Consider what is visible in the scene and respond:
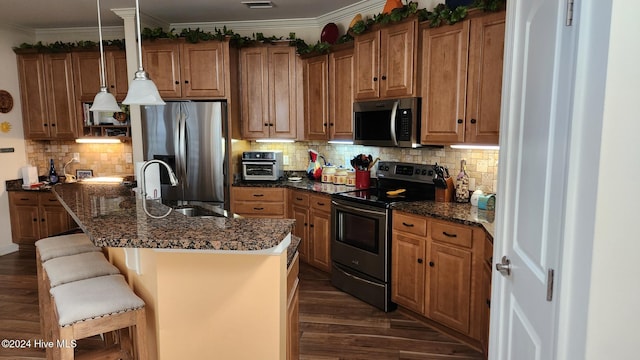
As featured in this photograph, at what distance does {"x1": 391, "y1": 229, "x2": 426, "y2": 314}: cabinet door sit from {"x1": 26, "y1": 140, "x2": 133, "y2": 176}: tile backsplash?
3765mm

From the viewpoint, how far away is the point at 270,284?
169 centimetres

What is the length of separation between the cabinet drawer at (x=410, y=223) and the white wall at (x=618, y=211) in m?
2.05

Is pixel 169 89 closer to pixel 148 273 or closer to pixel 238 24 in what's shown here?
pixel 238 24

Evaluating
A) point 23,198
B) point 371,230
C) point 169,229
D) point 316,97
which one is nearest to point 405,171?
point 371,230

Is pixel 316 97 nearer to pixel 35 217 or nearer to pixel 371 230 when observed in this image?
pixel 371 230

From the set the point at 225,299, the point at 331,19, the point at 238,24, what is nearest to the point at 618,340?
the point at 225,299

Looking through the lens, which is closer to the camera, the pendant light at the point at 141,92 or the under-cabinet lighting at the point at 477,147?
the pendant light at the point at 141,92

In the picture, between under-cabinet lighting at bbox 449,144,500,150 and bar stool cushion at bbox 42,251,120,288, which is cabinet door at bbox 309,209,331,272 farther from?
bar stool cushion at bbox 42,251,120,288

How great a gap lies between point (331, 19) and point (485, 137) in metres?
2.44

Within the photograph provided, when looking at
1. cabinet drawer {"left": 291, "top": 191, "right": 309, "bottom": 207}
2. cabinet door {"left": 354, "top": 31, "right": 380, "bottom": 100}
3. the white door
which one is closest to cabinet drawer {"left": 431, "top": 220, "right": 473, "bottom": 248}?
the white door

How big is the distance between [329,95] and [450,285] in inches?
88.6

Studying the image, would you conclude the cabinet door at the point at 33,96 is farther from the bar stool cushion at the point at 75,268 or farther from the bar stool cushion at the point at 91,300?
the bar stool cushion at the point at 91,300

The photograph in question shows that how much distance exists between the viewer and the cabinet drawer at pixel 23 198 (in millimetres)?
4945

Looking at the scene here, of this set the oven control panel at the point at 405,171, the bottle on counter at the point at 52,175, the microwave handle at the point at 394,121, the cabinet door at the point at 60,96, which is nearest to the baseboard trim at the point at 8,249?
the bottle on counter at the point at 52,175
